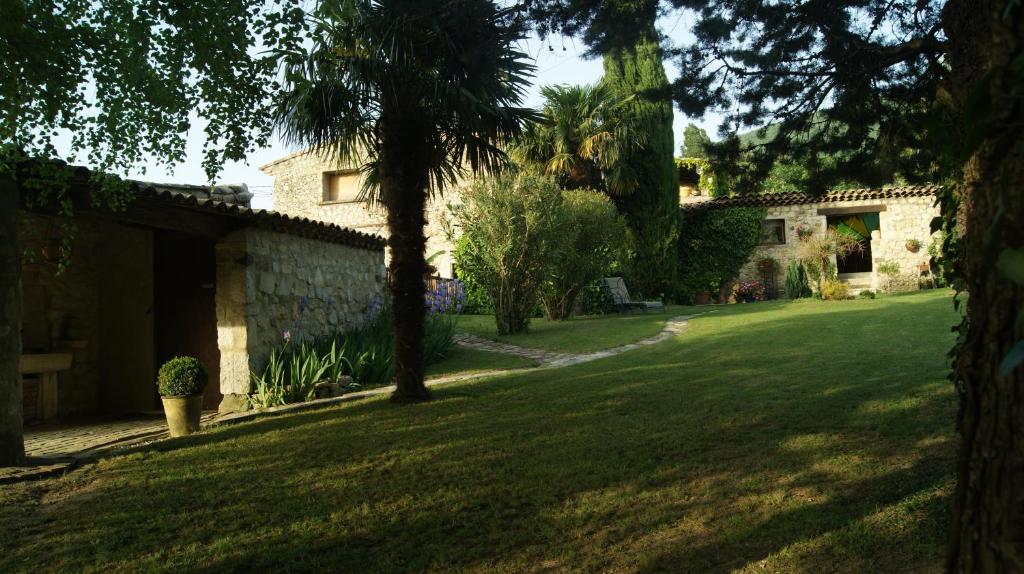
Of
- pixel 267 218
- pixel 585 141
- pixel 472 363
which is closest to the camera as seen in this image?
pixel 267 218

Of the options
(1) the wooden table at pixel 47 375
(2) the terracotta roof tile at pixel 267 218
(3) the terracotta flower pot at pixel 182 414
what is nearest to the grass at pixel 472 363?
(2) the terracotta roof tile at pixel 267 218

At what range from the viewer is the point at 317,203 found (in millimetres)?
24031

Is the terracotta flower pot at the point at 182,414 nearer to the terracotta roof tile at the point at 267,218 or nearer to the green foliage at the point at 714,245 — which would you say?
the terracotta roof tile at the point at 267,218

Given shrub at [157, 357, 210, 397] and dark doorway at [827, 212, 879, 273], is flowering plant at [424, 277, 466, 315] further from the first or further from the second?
dark doorway at [827, 212, 879, 273]

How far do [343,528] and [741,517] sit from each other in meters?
2.21

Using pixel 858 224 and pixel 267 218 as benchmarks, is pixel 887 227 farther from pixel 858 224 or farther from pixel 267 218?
pixel 267 218

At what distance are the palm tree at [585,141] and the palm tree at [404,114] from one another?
1386cm

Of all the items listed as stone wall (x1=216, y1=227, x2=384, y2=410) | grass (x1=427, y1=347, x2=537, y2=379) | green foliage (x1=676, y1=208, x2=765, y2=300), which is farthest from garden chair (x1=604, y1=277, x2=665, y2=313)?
stone wall (x1=216, y1=227, x2=384, y2=410)

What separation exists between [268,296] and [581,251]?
960 centimetres

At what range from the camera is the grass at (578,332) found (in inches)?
504

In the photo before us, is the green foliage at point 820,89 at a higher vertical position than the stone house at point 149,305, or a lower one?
higher

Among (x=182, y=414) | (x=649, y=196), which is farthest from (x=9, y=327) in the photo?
(x=649, y=196)

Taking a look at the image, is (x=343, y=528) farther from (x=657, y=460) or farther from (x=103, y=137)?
(x=103, y=137)

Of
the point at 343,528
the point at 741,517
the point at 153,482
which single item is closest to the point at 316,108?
the point at 153,482
